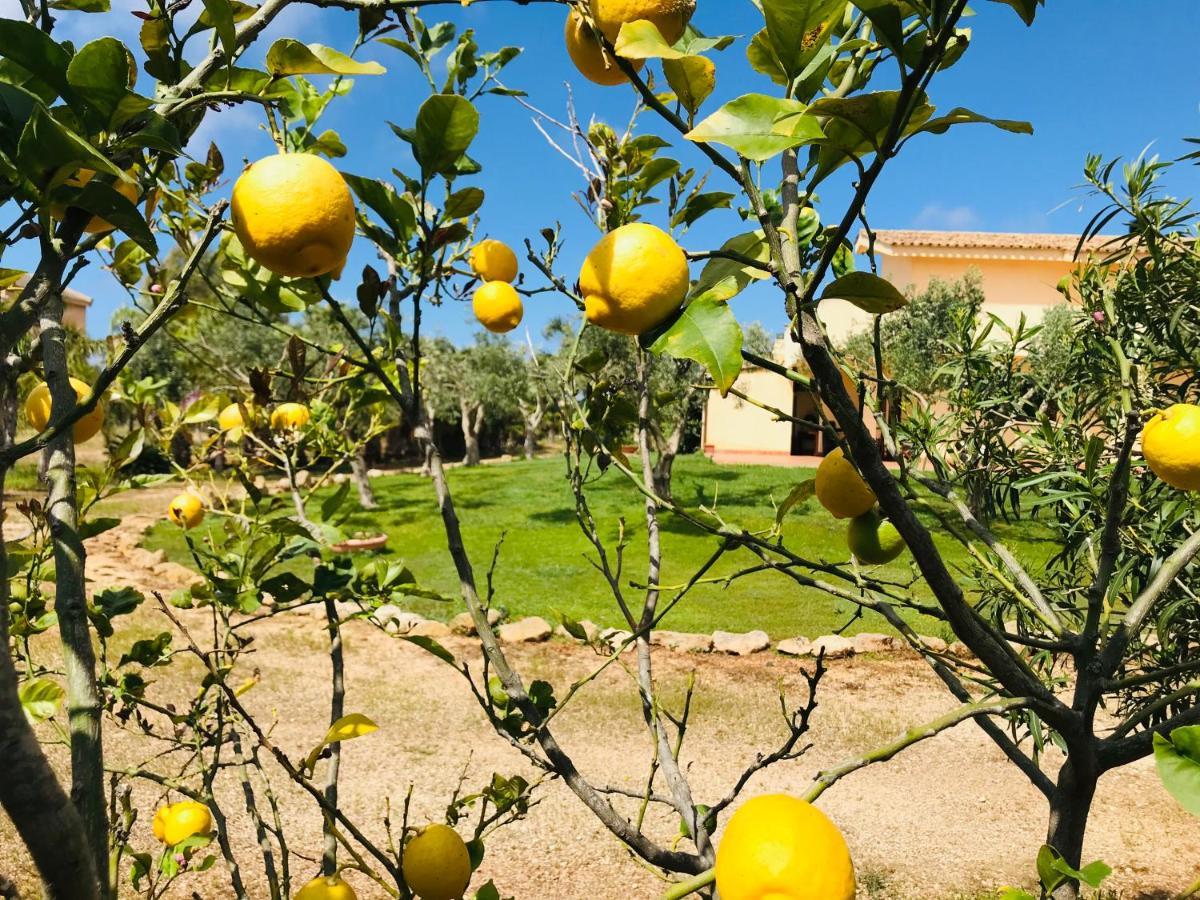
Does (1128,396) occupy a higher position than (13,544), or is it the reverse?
(1128,396)

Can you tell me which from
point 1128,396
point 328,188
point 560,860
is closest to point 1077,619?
point 1128,396

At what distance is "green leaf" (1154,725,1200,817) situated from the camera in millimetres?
575

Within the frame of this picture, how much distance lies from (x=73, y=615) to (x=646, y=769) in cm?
468

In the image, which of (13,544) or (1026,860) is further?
(1026,860)

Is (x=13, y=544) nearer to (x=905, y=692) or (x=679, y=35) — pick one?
(x=679, y=35)

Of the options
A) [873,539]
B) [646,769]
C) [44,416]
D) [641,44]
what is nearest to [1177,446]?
[873,539]

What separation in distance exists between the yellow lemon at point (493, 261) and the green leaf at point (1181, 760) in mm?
1124

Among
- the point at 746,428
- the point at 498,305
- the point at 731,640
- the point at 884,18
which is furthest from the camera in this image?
the point at 746,428

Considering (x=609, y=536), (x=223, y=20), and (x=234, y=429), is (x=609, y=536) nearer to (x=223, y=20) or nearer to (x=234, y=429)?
(x=234, y=429)

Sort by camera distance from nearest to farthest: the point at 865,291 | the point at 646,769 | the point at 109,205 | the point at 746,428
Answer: the point at 109,205
the point at 865,291
the point at 646,769
the point at 746,428

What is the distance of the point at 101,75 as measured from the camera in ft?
1.89

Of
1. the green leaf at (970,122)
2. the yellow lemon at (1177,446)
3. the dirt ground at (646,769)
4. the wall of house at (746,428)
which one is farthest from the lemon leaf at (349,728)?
the wall of house at (746,428)

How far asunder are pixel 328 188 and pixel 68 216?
237 millimetres

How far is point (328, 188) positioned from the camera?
729 millimetres
